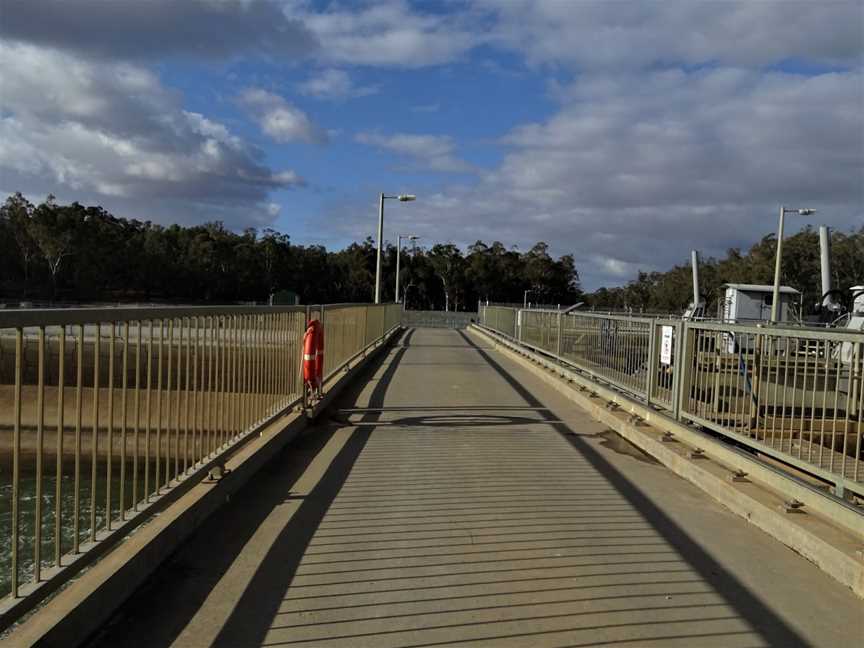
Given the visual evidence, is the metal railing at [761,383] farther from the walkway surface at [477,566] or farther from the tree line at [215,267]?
the tree line at [215,267]

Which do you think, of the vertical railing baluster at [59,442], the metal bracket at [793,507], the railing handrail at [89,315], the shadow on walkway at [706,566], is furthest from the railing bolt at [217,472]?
the metal bracket at [793,507]

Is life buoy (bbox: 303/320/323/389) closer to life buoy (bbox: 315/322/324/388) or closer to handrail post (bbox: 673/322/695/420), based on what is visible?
life buoy (bbox: 315/322/324/388)

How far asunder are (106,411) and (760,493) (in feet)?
17.3

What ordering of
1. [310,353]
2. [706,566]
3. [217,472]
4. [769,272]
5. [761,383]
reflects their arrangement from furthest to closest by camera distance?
1. [769,272]
2. [310,353]
3. [761,383]
4. [217,472]
5. [706,566]

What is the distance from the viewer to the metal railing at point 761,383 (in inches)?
233

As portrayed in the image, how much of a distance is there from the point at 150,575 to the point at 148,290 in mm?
77379

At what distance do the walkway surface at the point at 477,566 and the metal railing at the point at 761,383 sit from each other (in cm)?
80

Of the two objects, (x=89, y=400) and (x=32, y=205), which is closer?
(x=89, y=400)

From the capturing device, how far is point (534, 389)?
50.7ft

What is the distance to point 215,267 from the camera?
276ft

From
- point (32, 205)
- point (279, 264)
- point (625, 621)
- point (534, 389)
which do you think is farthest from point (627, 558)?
point (279, 264)

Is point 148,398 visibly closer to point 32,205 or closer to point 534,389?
point 534,389

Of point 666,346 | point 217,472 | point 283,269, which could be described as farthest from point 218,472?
point 283,269

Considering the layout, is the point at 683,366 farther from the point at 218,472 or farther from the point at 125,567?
the point at 125,567
